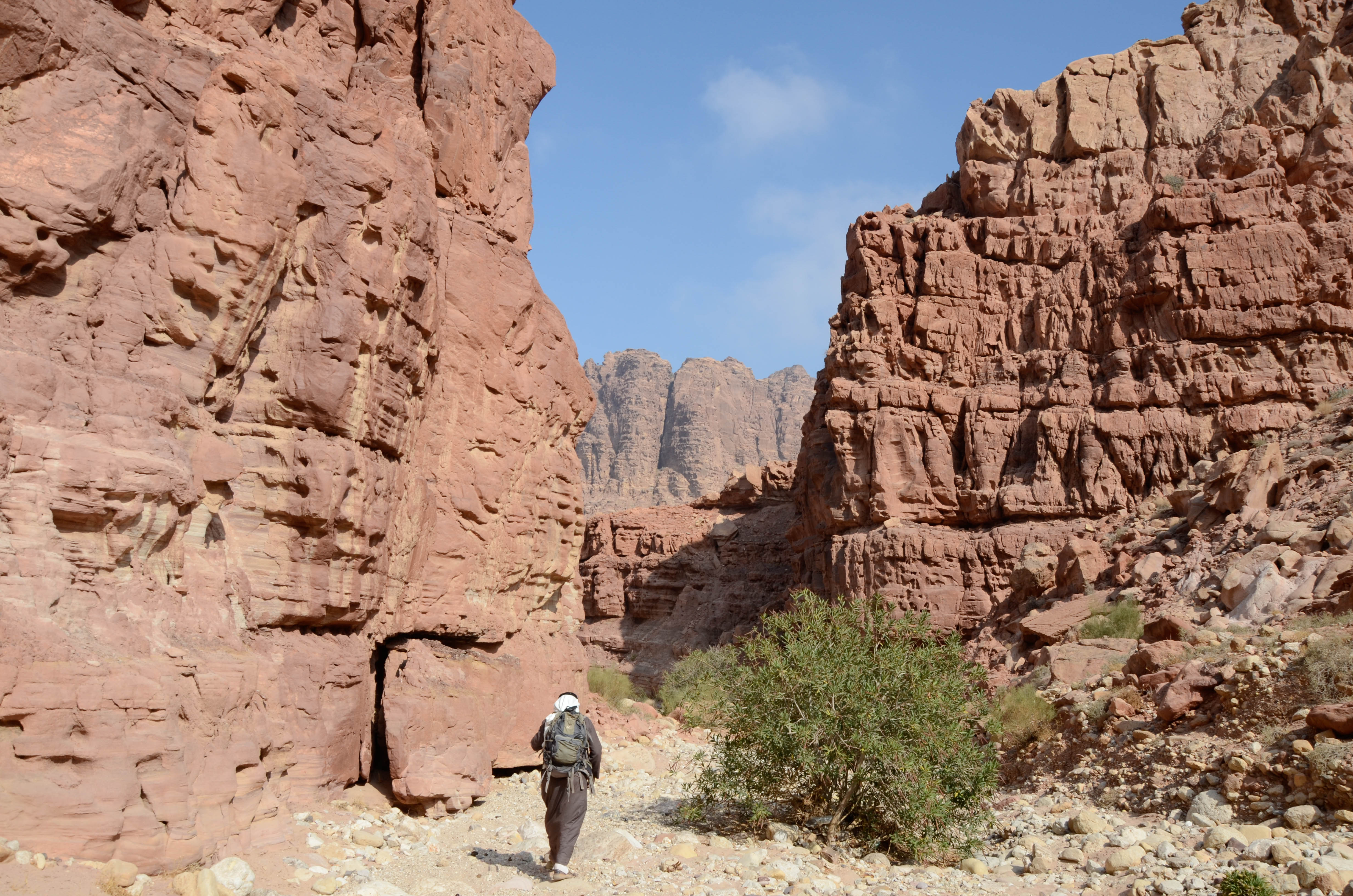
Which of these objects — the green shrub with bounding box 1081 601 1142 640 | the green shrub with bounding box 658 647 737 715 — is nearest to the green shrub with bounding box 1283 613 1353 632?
the green shrub with bounding box 1081 601 1142 640

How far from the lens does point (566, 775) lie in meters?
8.65

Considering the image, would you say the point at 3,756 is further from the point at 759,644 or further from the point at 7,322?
the point at 759,644

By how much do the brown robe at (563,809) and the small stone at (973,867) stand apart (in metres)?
4.30

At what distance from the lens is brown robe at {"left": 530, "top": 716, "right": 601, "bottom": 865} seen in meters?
8.59

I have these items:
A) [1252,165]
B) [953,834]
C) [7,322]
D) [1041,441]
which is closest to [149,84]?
[7,322]

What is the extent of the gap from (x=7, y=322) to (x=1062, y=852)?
11.2m

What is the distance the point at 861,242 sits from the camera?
33.8 m

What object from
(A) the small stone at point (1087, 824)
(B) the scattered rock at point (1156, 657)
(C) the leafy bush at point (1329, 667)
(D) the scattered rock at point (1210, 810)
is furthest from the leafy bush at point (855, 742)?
(B) the scattered rock at point (1156, 657)

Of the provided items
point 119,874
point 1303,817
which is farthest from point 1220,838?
point 119,874

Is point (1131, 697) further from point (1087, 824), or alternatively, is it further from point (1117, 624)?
point (1117, 624)

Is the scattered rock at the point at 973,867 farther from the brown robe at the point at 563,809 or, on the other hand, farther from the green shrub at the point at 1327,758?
the brown robe at the point at 563,809

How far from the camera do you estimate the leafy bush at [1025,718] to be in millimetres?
15844

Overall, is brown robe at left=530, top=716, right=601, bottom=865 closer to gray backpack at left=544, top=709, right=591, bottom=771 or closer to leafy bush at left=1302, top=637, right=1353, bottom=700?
gray backpack at left=544, top=709, right=591, bottom=771

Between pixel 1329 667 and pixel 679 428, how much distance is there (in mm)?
98599
